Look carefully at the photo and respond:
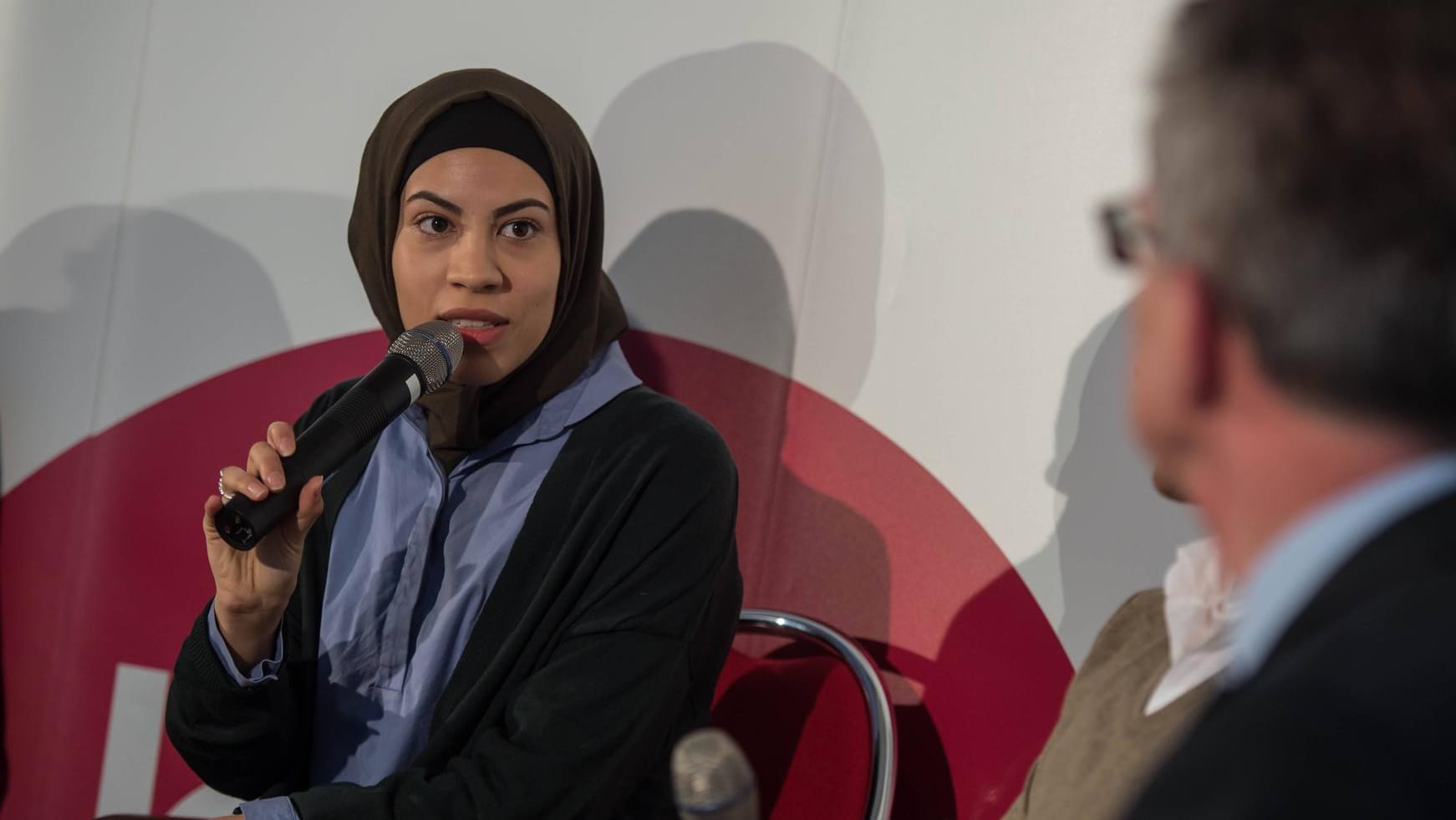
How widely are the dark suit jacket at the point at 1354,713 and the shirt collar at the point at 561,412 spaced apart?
1.21 m

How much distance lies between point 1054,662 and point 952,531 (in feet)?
0.75

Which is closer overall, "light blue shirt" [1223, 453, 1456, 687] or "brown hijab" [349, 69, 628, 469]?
"light blue shirt" [1223, 453, 1456, 687]

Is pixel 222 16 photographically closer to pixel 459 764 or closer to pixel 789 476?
pixel 789 476

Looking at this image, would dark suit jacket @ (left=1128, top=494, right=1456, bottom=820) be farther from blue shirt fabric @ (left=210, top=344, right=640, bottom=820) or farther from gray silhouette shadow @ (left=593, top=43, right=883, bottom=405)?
gray silhouette shadow @ (left=593, top=43, right=883, bottom=405)

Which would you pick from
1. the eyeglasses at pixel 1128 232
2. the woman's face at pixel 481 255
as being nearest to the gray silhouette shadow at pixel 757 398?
the woman's face at pixel 481 255

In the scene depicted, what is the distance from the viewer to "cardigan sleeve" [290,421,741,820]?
1483 mm

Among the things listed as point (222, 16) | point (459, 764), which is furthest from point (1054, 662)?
point (222, 16)

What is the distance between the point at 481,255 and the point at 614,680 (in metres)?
0.53

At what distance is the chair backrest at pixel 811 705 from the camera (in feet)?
5.45

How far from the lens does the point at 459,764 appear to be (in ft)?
4.95

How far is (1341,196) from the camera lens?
22.5 inches

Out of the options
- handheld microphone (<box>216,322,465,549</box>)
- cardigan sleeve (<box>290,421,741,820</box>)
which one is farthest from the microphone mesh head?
cardigan sleeve (<box>290,421,741,820</box>)

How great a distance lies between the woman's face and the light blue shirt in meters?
1.18

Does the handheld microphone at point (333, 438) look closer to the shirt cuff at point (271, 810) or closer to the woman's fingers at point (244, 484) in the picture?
the woman's fingers at point (244, 484)
